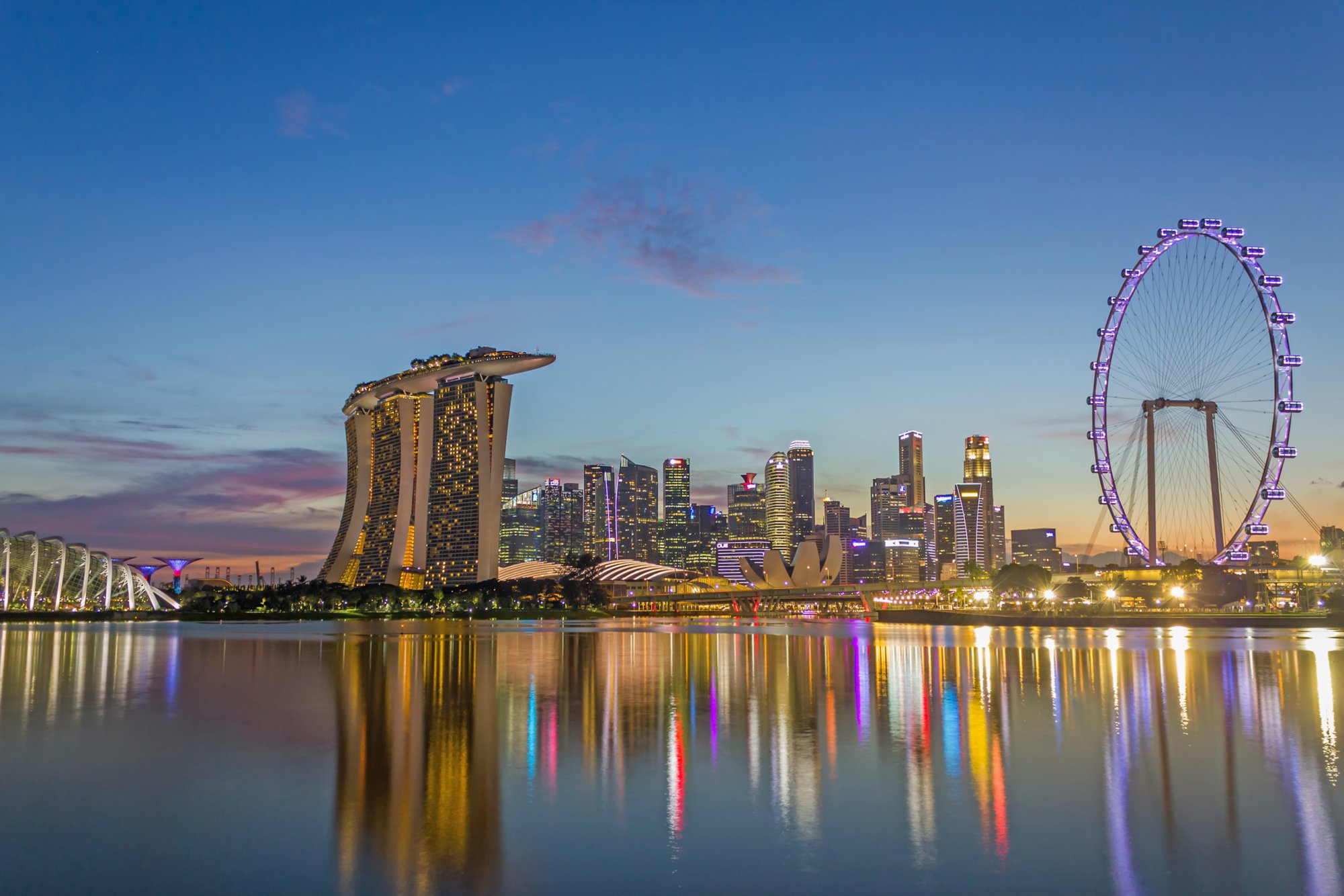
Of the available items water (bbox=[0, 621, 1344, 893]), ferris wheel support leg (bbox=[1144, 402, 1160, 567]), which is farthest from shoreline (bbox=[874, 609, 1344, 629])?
water (bbox=[0, 621, 1344, 893])

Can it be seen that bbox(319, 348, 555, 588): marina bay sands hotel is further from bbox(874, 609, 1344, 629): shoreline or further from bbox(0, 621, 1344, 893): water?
bbox(0, 621, 1344, 893): water

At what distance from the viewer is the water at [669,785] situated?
35.9 ft

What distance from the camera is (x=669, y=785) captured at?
51.0 feet

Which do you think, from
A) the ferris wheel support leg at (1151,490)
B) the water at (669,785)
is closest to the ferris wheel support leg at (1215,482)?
the ferris wheel support leg at (1151,490)

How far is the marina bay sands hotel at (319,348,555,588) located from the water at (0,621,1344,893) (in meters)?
158

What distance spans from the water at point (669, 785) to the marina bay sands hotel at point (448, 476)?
158045 millimetres

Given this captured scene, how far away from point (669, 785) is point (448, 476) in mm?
184294

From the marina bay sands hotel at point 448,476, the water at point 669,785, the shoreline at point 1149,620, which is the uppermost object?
the marina bay sands hotel at point 448,476

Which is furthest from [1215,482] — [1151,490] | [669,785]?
[669,785]

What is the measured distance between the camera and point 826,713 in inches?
960

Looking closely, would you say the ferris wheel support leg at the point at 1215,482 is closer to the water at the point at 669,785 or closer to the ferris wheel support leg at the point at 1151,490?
the ferris wheel support leg at the point at 1151,490

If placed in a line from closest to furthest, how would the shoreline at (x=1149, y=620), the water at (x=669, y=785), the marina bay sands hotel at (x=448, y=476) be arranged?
the water at (x=669, y=785) → the shoreline at (x=1149, y=620) → the marina bay sands hotel at (x=448, y=476)

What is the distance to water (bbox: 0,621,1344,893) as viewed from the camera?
35.9ft

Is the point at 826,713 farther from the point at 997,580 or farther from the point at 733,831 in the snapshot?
the point at 997,580
